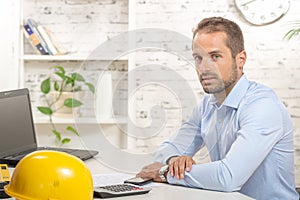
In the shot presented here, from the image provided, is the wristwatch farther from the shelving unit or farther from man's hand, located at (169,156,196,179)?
the shelving unit

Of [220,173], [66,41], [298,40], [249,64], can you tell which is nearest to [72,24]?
[66,41]

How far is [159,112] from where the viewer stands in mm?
2764

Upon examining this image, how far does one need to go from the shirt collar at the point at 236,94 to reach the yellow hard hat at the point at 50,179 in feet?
3.36

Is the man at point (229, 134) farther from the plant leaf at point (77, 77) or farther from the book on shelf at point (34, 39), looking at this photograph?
the book on shelf at point (34, 39)

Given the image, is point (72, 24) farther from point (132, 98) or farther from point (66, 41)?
point (132, 98)

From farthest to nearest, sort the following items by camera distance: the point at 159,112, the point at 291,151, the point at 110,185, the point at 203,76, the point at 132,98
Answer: the point at 132,98, the point at 159,112, the point at 291,151, the point at 203,76, the point at 110,185

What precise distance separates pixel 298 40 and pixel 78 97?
1.49 m

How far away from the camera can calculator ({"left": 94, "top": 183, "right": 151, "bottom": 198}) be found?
81.0 inches

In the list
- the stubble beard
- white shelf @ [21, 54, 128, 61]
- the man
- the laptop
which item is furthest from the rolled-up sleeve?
white shelf @ [21, 54, 128, 61]

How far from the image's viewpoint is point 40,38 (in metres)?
4.06

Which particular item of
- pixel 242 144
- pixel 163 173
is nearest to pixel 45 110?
pixel 163 173

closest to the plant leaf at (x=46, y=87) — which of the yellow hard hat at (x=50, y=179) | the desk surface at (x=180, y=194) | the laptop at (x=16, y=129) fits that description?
the laptop at (x=16, y=129)

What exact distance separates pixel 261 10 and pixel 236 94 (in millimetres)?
1706

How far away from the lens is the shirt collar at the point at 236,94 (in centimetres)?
250
